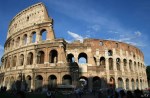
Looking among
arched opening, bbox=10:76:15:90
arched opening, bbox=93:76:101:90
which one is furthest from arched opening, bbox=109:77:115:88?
arched opening, bbox=10:76:15:90

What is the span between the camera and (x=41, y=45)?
84.8 ft

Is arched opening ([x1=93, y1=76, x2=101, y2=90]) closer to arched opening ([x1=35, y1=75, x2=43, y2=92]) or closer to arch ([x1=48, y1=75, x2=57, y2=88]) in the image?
arch ([x1=48, y1=75, x2=57, y2=88])

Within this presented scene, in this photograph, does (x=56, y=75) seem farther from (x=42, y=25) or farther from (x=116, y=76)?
(x=116, y=76)

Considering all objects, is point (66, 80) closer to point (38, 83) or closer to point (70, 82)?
point (70, 82)

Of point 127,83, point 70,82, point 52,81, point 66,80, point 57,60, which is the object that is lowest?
point 127,83

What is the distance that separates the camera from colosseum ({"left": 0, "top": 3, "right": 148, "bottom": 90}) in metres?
24.4

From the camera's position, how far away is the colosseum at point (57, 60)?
79.9 feet

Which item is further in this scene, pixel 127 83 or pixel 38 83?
pixel 127 83

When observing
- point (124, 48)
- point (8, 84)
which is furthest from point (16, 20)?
point (124, 48)

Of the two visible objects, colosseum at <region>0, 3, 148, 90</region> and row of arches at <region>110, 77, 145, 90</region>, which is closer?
colosseum at <region>0, 3, 148, 90</region>

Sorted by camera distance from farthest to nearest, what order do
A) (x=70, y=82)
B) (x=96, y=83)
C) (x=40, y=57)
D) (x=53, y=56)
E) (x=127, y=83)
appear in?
(x=127, y=83) → (x=96, y=83) → (x=53, y=56) → (x=40, y=57) → (x=70, y=82)

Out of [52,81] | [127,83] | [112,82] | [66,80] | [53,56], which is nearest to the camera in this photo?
[66,80]

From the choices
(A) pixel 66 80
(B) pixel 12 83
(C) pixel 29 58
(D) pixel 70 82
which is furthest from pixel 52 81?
(B) pixel 12 83

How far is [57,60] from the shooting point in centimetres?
2608
